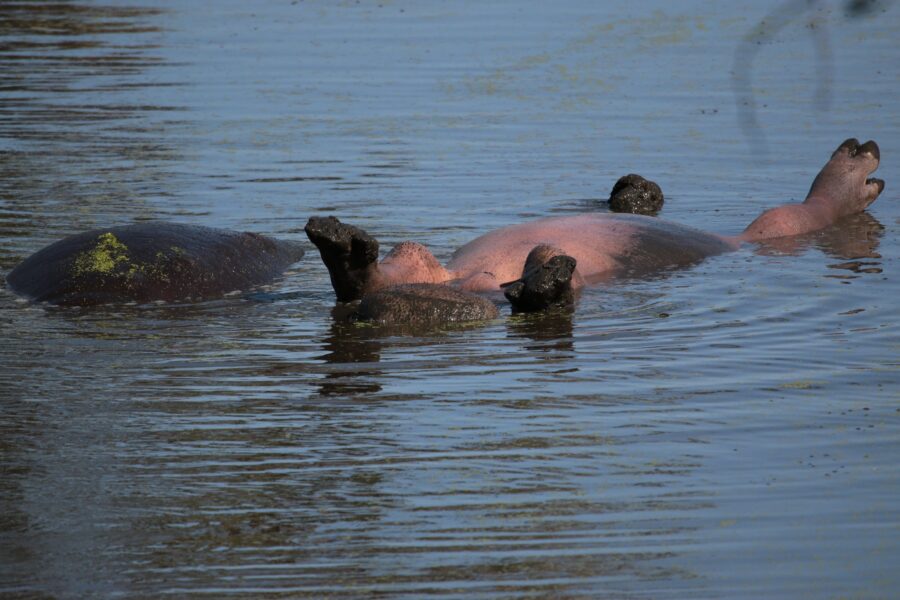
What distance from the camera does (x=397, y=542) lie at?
498 cm

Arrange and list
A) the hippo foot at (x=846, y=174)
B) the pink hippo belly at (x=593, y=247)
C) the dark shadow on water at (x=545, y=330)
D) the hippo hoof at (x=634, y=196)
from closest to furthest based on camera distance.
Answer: the dark shadow on water at (x=545, y=330) < the pink hippo belly at (x=593, y=247) < the hippo foot at (x=846, y=174) < the hippo hoof at (x=634, y=196)

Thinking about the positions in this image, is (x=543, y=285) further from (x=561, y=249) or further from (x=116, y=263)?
(x=116, y=263)

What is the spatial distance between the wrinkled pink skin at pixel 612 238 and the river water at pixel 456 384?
0.81 feet

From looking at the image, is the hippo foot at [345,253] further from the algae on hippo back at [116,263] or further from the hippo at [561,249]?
the algae on hippo back at [116,263]

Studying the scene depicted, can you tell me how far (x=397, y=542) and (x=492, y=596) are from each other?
57 cm

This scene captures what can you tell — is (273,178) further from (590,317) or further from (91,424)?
(91,424)

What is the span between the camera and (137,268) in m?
9.09

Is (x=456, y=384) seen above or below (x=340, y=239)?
below

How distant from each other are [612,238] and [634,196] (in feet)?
→ 6.26

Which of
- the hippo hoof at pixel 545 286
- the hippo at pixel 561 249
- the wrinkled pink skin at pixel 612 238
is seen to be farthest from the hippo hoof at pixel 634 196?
the hippo hoof at pixel 545 286

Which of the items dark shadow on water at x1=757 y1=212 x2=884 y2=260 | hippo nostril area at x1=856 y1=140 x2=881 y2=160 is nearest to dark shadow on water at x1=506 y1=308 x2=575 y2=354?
dark shadow on water at x1=757 y1=212 x2=884 y2=260

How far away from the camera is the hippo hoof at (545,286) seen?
851cm

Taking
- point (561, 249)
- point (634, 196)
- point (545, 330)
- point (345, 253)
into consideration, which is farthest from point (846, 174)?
point (345, 253)

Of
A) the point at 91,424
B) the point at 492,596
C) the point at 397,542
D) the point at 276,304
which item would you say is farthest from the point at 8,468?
the point at 276,304
